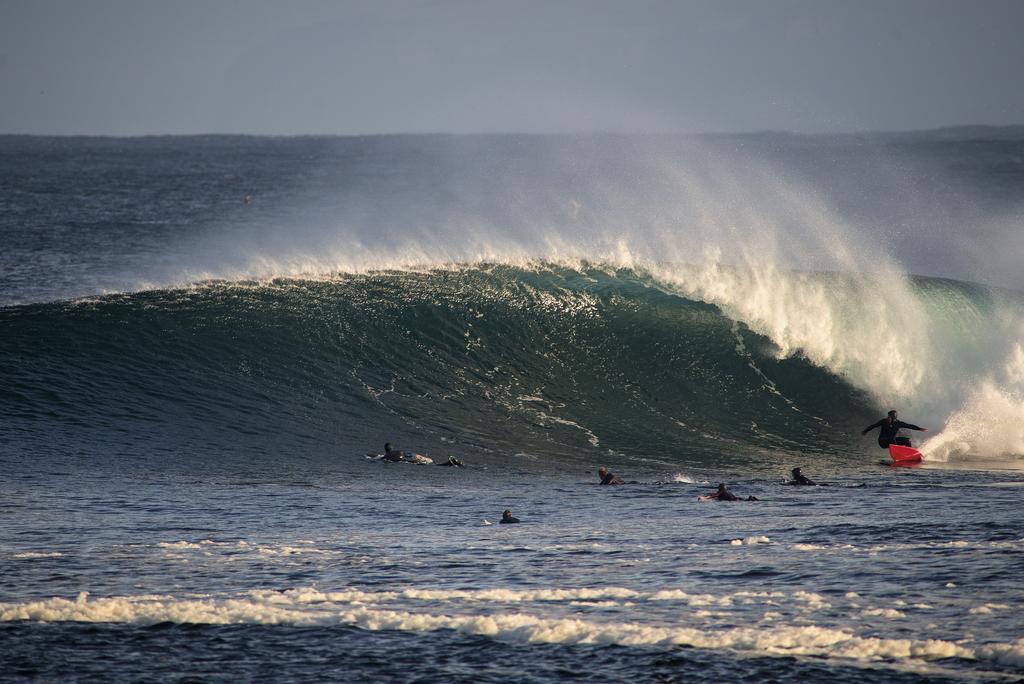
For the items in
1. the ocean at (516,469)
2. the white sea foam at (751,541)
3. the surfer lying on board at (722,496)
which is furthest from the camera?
the surfer lying on board at (722,496)

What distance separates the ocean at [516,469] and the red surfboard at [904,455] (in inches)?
9.1

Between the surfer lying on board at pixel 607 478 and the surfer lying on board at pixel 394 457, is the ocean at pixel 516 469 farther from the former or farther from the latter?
the surfer lying on board at pixel 394 457

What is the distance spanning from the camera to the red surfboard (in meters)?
18.6

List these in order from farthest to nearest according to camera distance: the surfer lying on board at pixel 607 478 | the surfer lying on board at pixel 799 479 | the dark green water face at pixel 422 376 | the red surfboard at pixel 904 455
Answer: the dark green water face at pixel 422 376 < the red surfboard at pixel 904 455 < the surfer lying on board at pixel 607 478 < the surfer lying on board at pixel 799 479

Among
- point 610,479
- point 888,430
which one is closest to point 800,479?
point 610,479

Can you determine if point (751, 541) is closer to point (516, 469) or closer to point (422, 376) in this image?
point (516, 469)

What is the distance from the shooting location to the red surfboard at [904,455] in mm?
18625

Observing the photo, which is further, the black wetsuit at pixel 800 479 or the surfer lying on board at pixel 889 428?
the surfer lying on board at pixel 889 428

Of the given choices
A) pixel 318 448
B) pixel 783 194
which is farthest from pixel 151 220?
pixel 318 448

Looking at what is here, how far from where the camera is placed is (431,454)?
19359mm

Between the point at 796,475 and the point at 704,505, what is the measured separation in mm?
2244

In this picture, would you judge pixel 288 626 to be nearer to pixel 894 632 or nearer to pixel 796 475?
pixel 894 632

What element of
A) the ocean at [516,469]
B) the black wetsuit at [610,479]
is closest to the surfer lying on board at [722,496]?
the ocean at [516,469]

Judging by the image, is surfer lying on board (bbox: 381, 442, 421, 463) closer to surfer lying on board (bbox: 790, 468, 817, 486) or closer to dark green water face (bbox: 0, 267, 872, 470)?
dark green water face (bbox: 0, 267, 872, 470)
